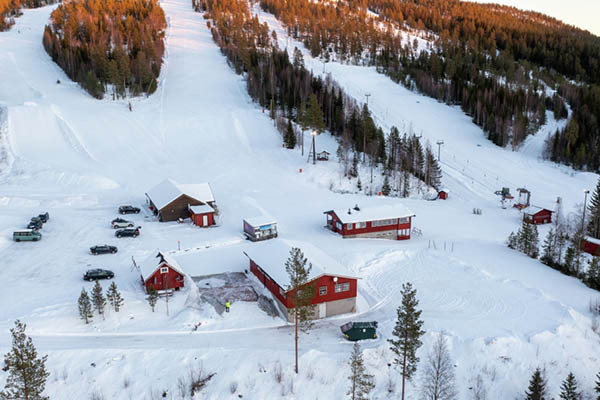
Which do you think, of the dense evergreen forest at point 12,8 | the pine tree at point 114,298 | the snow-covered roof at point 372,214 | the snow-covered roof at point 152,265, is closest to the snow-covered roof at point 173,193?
the snow-covered roof at point 372,214

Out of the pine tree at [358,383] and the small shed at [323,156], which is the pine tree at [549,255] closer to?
the pine tree at [358,383]

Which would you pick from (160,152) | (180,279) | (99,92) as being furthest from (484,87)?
(180,279)

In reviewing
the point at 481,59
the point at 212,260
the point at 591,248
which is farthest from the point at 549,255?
the point at 481,59

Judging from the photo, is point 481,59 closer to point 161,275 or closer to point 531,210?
point 531,210

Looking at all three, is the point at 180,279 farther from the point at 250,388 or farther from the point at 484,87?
the point at 484,87

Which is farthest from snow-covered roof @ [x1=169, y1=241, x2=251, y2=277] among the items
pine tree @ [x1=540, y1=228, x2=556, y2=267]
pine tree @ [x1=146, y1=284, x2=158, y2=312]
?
pine tree @ [x1=540, y1=228, x2=556, y2=267]

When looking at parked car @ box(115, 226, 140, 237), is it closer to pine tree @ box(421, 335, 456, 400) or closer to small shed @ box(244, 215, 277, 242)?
small shed @ box(244, 215, 277, 242)
